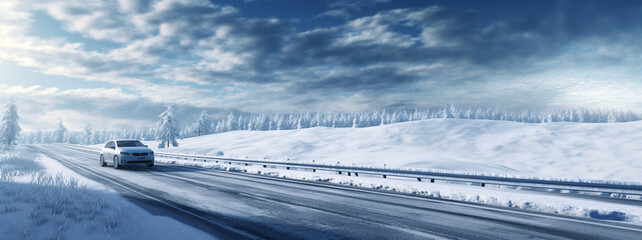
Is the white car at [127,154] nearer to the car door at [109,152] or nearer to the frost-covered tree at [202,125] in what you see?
the car door at [109,152]

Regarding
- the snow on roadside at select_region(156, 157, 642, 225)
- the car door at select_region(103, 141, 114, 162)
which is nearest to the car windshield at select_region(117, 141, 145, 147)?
the car door at select_region(103, 141, 114, 162)

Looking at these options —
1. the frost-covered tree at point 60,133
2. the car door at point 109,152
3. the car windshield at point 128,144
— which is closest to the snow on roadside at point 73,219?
the car windshield at point 128,144

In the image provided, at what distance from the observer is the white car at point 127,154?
60.6 ft

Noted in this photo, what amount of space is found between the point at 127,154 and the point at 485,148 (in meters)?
35.7

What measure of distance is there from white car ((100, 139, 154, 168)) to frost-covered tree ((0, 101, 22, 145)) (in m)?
63.5

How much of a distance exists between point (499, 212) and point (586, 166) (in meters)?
29.0

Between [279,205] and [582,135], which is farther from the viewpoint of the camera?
[582,135]

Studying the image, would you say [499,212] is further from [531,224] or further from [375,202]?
[375,202]

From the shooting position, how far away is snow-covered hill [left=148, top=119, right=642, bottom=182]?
2778 centimetres

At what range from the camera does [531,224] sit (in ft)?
20.7

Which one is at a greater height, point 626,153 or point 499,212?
point 626,153

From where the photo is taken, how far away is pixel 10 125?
215 ft

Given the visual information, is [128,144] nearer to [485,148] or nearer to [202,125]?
[485,148]

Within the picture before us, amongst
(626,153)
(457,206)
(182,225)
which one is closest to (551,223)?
(457,206)
